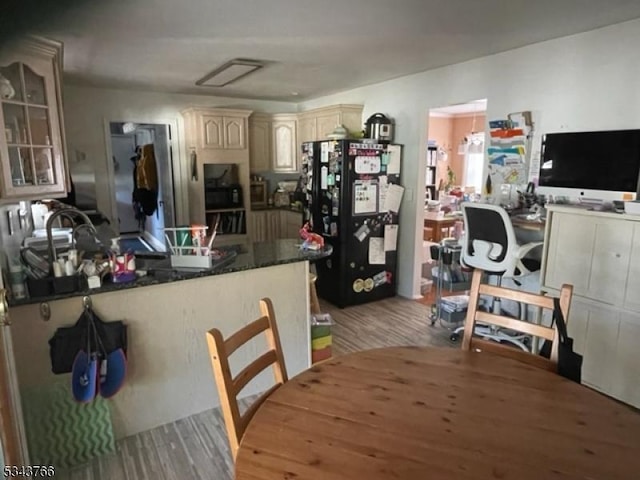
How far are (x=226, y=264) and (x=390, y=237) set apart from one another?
248cm

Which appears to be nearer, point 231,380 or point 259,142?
point 231,380

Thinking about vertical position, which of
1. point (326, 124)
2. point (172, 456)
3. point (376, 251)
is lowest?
point (172, 456)

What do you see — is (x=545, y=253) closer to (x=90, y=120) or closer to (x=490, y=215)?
(x=490, y=215)

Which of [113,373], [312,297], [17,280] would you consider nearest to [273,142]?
[312,297]

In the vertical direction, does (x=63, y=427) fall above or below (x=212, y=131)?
below

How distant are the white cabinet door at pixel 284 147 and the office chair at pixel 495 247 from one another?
324cm

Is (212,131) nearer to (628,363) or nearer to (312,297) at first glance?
(312,297)

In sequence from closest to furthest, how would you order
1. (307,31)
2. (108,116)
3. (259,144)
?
1. (307,31)
2. (108,116)
3. (259,144)

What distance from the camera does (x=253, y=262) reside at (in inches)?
97.8

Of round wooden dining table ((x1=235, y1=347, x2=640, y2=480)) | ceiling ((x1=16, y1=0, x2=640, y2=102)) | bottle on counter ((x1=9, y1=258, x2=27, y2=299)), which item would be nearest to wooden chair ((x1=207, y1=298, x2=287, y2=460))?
round wooden dining table ((x1=235, y1=347, x2=640, y2=480))

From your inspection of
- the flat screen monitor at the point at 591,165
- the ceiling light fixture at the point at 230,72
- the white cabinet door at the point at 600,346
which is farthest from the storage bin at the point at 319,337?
the ceiling light fixture at the point at 230,72

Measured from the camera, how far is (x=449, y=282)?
3.97m

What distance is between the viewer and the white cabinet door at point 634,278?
2.29m

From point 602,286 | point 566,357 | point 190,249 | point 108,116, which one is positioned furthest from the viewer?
point 108,116
